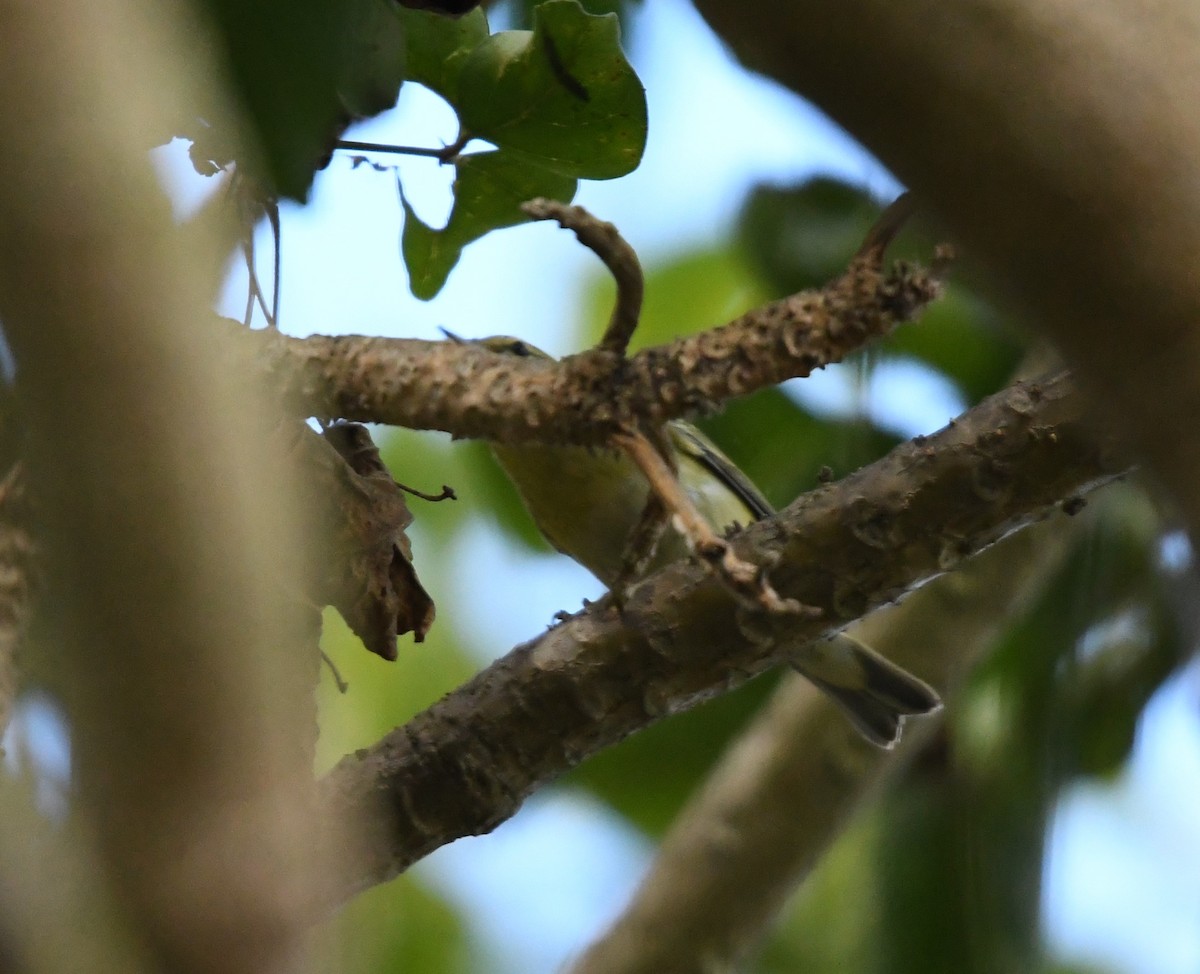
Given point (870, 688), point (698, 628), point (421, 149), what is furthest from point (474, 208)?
point (870, 688)

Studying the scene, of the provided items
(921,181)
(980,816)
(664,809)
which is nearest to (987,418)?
(921,181)

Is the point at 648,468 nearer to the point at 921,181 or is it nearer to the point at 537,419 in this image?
the point at 537,419

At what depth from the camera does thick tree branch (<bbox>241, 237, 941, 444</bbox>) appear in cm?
67

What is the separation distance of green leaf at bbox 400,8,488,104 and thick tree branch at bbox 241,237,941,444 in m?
0.18

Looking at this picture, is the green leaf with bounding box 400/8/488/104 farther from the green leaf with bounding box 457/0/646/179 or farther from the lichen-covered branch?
the lichen-covered branch

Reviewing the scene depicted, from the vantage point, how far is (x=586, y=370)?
0.75 m

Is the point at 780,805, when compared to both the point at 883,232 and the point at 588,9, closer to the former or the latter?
the point at 588,9

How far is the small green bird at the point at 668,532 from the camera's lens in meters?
1.54

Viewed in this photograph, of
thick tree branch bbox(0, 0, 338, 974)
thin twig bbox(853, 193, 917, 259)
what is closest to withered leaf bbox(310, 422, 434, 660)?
thin twig bbox(853, 193, 917, 259)

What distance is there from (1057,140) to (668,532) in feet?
4.23

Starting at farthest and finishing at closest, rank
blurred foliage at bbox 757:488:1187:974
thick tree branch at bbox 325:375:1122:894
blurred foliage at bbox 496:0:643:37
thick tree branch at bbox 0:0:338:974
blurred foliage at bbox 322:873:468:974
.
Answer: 1. blurred foliage at bbox 322:873:468:974
2. blurred foliage at bbox 757:488:1187:974
3. blurred foliage at bbox 496:0:643:37
4. thick tree branch at bbox 325:375:1122:894
5. thick tree branch at bbox 0:0:338:974

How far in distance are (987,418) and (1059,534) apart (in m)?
0.73

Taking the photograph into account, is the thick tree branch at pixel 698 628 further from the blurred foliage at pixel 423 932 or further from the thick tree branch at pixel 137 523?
the blurred foliage at pixel 423 932

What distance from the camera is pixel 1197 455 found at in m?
0.25
